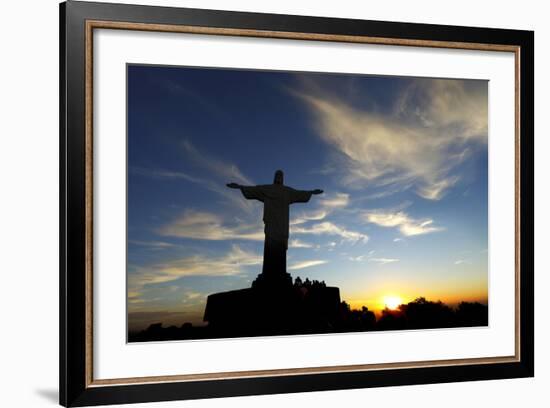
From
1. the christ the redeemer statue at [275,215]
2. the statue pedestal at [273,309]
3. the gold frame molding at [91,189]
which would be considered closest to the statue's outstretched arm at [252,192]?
the christ the redeemer statue at [275,215]

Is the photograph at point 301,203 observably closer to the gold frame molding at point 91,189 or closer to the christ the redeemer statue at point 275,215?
the christ the redeemer statue at point 275,215

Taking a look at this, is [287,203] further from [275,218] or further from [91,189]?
[91,189]

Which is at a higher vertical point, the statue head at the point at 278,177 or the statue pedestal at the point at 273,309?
the statue head at the point at 278,177

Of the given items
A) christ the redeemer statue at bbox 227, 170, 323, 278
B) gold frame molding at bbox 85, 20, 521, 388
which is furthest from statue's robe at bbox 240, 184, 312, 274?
gold frame molding at bbox 85, 20, 521, 388

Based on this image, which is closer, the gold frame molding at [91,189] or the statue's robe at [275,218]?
the gold frame molding at [91,189]

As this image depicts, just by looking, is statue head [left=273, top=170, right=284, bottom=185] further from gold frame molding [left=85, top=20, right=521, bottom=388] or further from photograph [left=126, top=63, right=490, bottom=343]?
gold frame molding [left=85, top=20, right=521, bottom=388]

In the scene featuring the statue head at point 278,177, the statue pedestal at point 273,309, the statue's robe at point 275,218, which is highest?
the statue head at point 278,177
